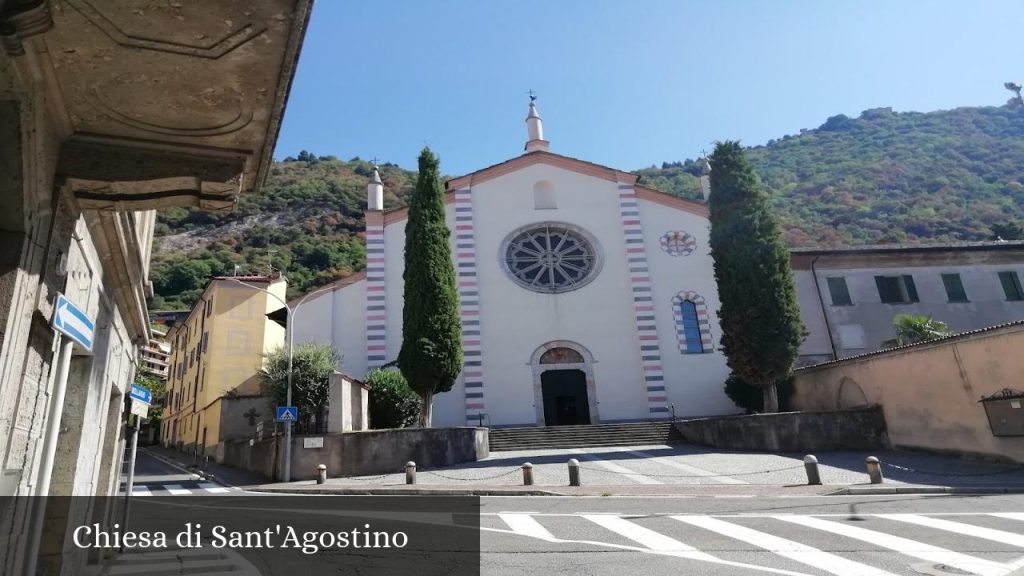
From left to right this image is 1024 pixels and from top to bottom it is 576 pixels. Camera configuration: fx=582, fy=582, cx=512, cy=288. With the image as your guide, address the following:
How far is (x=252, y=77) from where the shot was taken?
3359 mm

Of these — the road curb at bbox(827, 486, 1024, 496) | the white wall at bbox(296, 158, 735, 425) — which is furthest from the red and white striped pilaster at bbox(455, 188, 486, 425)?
the road curb at bbox(827, 486, 1024, 496)

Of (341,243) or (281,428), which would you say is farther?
(341,243)

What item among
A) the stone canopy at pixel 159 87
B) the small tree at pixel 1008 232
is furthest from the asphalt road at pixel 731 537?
the small tree at pixel 1008 232

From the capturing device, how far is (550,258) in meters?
27.2

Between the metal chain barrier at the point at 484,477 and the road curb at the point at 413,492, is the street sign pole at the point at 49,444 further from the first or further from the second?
the metal chain barrier at the point at 484,477

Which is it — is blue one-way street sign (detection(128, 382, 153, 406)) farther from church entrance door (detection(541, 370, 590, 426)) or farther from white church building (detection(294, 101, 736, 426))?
church entrance door (detection(541, 370, 590, 426))

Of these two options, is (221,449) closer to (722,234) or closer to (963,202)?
(722,234)

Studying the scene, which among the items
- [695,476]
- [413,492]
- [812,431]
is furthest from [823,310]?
[413,492]

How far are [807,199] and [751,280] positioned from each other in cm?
6497

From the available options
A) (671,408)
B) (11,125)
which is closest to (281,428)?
(671,408)

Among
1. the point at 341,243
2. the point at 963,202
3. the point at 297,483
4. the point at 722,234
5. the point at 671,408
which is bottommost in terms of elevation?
the point at 297,483

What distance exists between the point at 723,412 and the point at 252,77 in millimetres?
24711

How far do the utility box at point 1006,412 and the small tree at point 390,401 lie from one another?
16.7m

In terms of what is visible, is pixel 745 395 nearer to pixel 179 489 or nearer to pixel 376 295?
pixel 376 295
